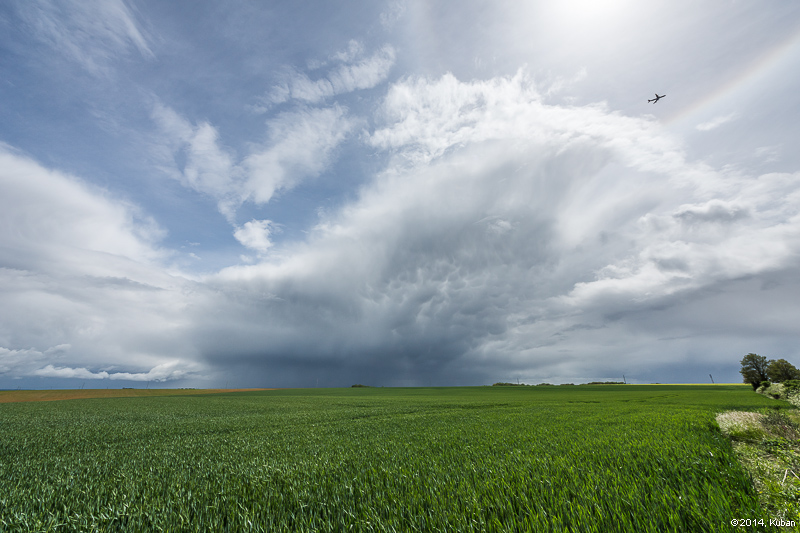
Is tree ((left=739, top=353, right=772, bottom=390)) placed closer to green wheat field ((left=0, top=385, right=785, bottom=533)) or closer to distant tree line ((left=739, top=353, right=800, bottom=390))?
distant tree line ((left=739, top=353, right=800, bottom=390))

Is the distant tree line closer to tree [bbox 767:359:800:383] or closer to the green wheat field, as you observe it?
tree [bbox 767:359:800:383]

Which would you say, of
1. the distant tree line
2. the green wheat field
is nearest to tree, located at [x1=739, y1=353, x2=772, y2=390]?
the distant tree line

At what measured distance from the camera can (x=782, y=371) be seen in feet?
248

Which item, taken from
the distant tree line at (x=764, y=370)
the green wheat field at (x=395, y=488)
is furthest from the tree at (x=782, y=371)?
the green wheat field at (x=395, y=488)

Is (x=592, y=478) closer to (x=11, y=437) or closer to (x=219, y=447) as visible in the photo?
(x=219, y=447)

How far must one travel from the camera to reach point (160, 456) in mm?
11891

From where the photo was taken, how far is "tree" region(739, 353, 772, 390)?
268ft

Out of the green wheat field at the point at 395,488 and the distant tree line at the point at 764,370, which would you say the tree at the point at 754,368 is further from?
the green wheat field at the point at 395,488

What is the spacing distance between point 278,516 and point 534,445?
30.7ft

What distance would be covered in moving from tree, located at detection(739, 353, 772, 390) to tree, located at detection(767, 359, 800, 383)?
3.04m

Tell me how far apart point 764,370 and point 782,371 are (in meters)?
6.08

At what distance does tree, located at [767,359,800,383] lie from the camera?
74688mm

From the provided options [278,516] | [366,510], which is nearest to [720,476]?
[366,510]

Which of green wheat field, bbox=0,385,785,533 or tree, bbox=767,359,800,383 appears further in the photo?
tree, bbox=767,359,800,383
